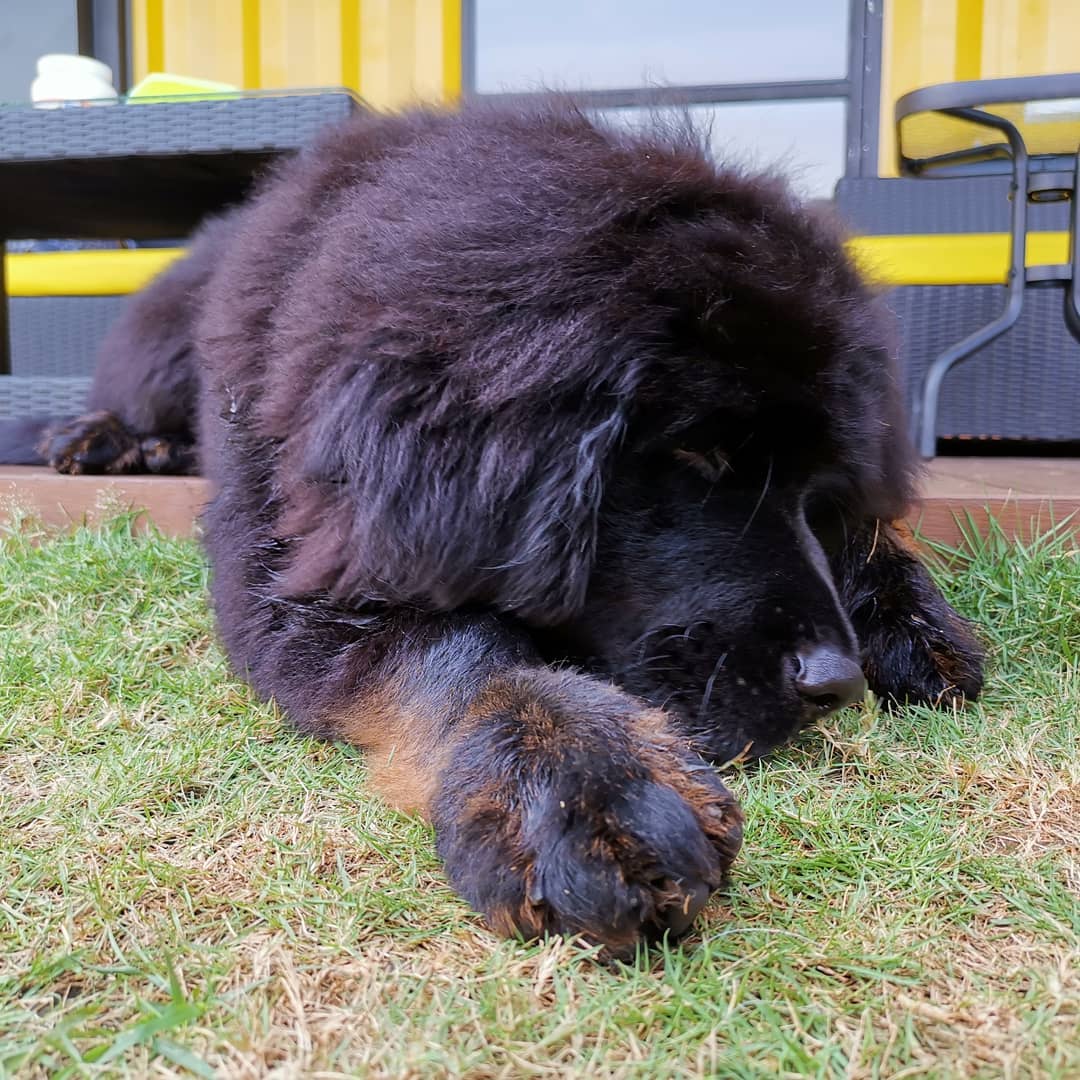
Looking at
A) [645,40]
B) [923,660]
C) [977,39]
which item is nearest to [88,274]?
[923,660]

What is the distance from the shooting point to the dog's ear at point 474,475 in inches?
47.4

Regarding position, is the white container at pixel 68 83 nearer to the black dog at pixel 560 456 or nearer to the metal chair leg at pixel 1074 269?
the black dog at pixel 560 456

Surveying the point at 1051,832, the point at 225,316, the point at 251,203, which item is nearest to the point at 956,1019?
the point at 1051,832

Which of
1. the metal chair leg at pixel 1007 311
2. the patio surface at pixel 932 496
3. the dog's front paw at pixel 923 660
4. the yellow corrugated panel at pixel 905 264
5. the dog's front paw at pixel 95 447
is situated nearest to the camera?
the dog's front paw at pixel 923 660

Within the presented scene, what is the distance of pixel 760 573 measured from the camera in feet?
4.29

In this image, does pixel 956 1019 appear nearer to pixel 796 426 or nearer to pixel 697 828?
pixel 697 828

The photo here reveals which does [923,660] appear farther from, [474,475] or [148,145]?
[148,145]

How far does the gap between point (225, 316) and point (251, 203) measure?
68cm

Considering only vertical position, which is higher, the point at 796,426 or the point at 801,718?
the point at 796,426

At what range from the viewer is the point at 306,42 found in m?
5.38

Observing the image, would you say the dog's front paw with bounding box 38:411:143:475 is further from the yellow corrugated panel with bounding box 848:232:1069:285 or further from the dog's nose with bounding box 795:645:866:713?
the yellow corrugated panel with bounding box 848:232:1069:285

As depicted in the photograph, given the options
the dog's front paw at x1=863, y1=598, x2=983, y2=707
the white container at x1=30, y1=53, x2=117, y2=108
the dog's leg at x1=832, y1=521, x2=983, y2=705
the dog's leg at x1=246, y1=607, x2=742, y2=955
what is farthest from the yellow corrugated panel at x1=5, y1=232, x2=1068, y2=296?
the dog's leg at x1=246, y1=607, x2=742, y2=955

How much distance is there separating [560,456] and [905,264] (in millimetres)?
2599

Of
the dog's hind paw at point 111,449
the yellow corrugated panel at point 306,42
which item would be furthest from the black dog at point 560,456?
the yellow corrugated panel at point 306,42
